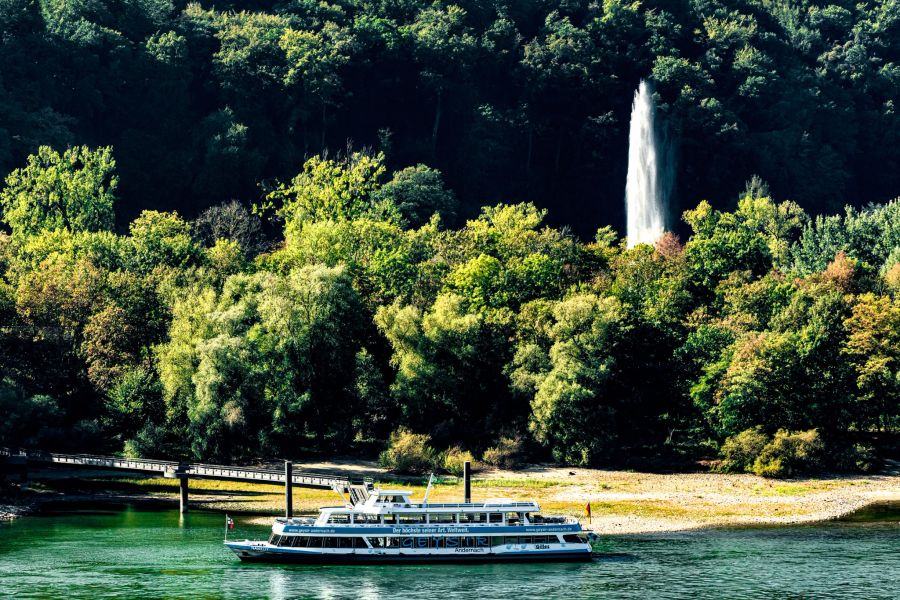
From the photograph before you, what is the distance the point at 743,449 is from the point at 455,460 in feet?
75.2

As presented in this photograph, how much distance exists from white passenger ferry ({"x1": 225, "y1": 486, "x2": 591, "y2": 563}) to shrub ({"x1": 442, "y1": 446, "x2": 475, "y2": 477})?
28.1 m

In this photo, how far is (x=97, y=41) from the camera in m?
184

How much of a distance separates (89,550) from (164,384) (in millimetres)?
32687

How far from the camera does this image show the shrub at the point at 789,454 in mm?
120375

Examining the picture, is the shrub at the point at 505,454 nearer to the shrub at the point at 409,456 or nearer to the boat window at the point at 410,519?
the shrub at the point at 409,456

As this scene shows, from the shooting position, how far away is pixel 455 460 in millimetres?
123312

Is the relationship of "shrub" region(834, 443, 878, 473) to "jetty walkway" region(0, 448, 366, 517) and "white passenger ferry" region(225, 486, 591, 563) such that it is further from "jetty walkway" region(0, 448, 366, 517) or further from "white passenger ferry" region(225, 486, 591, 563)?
"jetty walkway" region(0, 448, 366, 517)

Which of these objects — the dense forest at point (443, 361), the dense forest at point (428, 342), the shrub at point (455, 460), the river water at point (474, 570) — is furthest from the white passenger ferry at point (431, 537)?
the dense forest at point (428, 342)

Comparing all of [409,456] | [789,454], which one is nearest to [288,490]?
[409,456]

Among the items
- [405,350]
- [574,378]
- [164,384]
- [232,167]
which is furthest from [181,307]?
[232,167]

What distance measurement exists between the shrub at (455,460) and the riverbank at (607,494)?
1.70m

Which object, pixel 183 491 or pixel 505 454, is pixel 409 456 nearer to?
pixel 505 454

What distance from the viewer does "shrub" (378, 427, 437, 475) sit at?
122375mm

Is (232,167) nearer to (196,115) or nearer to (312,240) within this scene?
(196,115)
